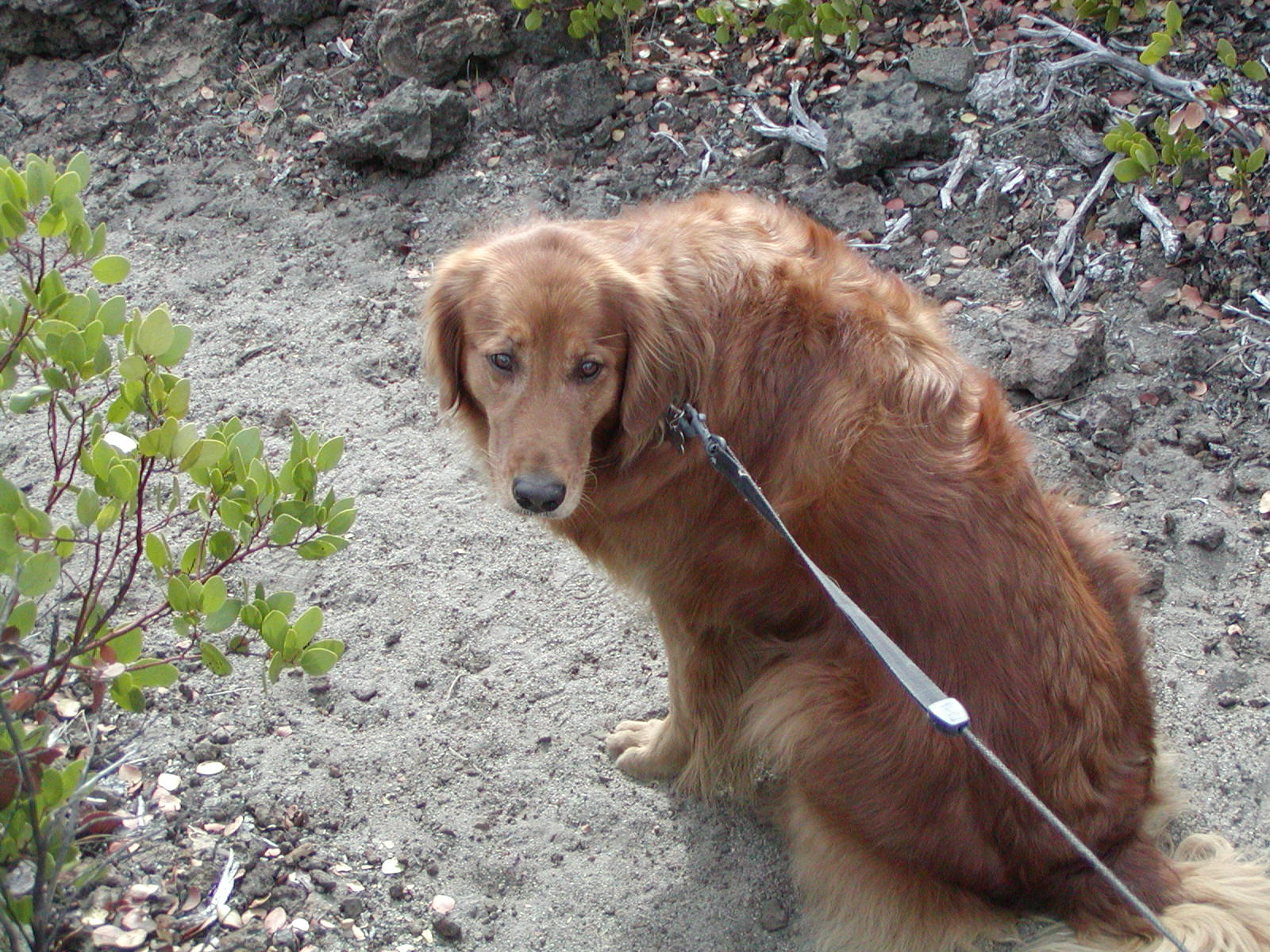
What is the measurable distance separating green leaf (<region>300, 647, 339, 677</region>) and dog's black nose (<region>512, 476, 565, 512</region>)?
0.56m

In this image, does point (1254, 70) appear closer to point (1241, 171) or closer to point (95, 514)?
point (1241, 171)

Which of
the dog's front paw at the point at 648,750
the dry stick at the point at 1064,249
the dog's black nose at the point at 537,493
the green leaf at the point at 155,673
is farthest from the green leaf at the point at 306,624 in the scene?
the dry stick at the point at 1064,249

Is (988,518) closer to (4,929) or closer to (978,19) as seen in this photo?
(4,929)

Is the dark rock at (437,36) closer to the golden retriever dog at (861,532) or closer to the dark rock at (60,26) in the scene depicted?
the dark rock at (60,26)

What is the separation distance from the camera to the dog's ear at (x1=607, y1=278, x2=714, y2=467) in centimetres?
264

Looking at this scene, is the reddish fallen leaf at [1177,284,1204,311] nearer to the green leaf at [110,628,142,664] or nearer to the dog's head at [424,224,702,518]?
the dog's head at [424,224,702,518]

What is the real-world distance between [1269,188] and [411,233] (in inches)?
142

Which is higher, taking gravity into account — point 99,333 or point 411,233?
point 99,333

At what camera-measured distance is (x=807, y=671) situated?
9.18 ft

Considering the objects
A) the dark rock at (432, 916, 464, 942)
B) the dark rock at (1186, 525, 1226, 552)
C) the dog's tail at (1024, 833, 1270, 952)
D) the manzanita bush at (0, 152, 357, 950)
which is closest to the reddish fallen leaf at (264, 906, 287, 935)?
the dark rock at (432, 916, 464, 942)

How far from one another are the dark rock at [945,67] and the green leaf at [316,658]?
4090 millimetres

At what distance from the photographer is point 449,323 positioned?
2863 millimetres

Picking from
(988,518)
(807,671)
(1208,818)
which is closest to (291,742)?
(807,671)

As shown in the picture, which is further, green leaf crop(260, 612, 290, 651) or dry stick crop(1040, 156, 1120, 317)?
dry stick crop(1040, 156, 1120, 317)
